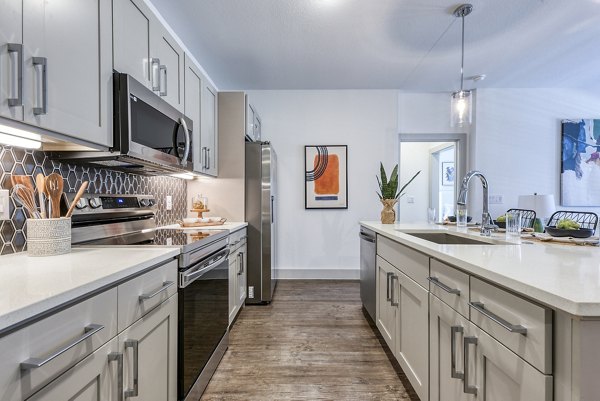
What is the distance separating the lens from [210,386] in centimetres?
175

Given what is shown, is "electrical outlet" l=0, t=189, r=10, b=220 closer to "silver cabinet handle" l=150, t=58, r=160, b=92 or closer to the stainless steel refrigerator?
"silver cabinet handle" l=150, t=58, r=160, b=92

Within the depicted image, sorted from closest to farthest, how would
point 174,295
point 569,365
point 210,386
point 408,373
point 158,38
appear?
point 569,365, point 174,295, point 408,373, point 210,386, point 158,38

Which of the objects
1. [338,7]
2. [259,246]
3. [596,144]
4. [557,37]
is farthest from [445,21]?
[596,144]

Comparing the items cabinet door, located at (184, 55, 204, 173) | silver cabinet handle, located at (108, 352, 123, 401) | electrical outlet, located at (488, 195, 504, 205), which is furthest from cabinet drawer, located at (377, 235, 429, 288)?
electrical outlet, located at (488, 195, 504, 205)

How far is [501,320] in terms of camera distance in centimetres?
86

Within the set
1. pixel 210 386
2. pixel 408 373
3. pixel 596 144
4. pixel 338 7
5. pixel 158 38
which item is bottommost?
pixel 210 386

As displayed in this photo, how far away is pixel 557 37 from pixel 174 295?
12.7 feet

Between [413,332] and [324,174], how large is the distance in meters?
2.80

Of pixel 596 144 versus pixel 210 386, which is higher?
pixel 596 144

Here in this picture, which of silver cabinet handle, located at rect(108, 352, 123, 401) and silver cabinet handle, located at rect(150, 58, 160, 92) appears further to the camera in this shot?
silver cabinet handle, located at rect(150, 58, 160, 92)

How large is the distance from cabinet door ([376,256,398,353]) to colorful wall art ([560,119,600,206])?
11.5 ft

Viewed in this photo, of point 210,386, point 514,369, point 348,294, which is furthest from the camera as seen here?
point 348,294

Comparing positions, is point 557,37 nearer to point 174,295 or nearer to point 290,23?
point 290,23

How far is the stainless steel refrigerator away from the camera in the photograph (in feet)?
10.1
